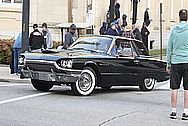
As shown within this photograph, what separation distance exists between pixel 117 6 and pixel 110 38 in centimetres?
1374

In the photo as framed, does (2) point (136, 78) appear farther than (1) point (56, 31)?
No

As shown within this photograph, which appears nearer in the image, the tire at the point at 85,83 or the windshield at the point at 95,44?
the tire at the point at 85,83

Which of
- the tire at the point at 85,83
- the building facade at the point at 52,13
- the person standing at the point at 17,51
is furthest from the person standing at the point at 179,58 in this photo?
the building facade at the point at 52,13

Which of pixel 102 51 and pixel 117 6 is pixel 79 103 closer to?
pixel 102 51

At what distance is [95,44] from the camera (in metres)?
13.1

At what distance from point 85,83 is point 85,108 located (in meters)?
1.84

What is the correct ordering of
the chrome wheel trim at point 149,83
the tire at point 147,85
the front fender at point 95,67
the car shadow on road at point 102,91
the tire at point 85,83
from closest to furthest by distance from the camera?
the tire at point 85,83 < the front fender at point 95,67 < the car shadow on road at point 102,91 < the tire at point 147,85 < the chrome wheel trim at point 149,83

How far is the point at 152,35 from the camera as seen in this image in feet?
111

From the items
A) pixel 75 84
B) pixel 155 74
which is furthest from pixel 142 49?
pixel 75 84

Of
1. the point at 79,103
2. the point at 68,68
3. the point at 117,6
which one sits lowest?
the point at 79,103

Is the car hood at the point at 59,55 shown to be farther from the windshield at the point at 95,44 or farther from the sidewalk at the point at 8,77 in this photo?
the sidewalk at the point at 8,77

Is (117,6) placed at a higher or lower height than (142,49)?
higher

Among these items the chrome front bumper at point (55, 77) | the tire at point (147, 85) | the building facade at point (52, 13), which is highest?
the building facade at point (52, 13)

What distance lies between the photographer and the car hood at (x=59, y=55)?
1189 centimetres
